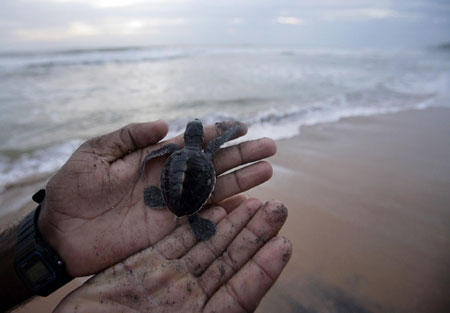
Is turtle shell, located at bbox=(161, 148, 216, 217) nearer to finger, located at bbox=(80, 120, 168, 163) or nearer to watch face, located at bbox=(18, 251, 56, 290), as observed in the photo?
finger, located at bbox=(80, 120, 168, 163)

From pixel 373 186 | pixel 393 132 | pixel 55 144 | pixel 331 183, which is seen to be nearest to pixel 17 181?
pixel 55 144

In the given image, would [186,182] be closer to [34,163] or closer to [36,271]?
[36,271]

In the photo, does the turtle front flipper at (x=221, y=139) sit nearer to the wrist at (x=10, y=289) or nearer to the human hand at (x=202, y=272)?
the human hand at (x=202, y=272)

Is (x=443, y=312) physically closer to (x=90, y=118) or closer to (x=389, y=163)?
(x=389, y=163)

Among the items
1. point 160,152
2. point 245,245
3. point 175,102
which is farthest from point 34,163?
point 175,102

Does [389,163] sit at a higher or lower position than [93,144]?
lower

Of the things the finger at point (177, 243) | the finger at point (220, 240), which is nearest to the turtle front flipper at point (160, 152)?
the finger at point (177, 243)
